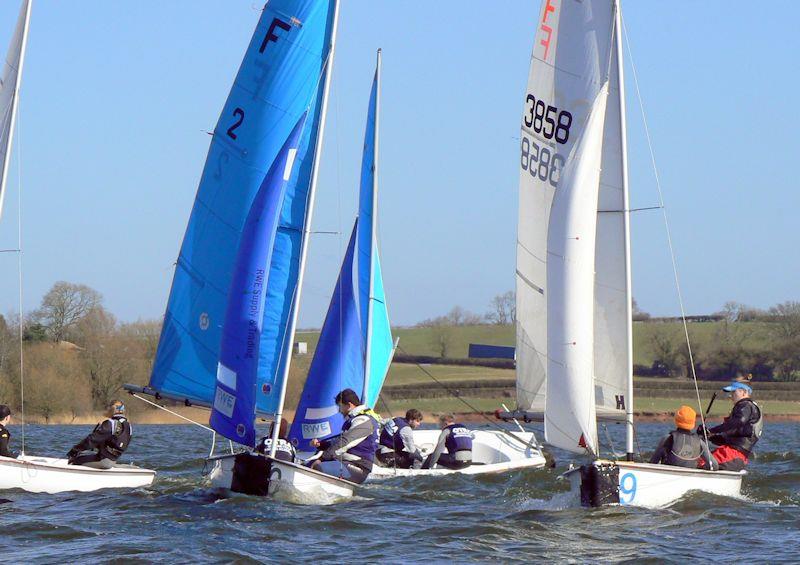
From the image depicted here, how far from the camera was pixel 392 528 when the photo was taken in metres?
12.8

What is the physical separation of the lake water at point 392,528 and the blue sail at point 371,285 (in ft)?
17.5

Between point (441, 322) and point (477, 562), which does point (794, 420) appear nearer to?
point (441, 322)

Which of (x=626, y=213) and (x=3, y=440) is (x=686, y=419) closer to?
(x=626, y=213)

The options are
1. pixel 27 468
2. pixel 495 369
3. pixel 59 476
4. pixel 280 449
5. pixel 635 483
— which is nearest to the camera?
pixel 635 483

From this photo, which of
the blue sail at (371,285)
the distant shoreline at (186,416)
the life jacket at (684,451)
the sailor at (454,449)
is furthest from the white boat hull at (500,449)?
the distant shoreline at (186,416)

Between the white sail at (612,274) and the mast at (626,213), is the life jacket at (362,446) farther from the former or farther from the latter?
the mast at (626,213)

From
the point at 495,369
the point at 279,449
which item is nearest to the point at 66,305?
the point at 495,369

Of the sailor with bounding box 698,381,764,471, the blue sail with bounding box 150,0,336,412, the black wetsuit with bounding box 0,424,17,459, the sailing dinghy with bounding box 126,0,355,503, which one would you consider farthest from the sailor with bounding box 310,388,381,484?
the sailor with bounding box 698,381,764,471

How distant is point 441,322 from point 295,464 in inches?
3469

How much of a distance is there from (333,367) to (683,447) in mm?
6165

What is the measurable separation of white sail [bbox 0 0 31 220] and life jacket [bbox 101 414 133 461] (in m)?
3.00

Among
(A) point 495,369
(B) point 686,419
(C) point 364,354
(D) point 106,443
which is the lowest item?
(D) point 106,443

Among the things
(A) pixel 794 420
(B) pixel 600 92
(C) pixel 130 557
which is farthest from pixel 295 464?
(A) pixel 794 420

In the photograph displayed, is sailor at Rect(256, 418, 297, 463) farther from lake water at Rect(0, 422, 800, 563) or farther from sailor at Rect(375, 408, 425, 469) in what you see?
sailor at Rect(375, 408, 425, 469)
